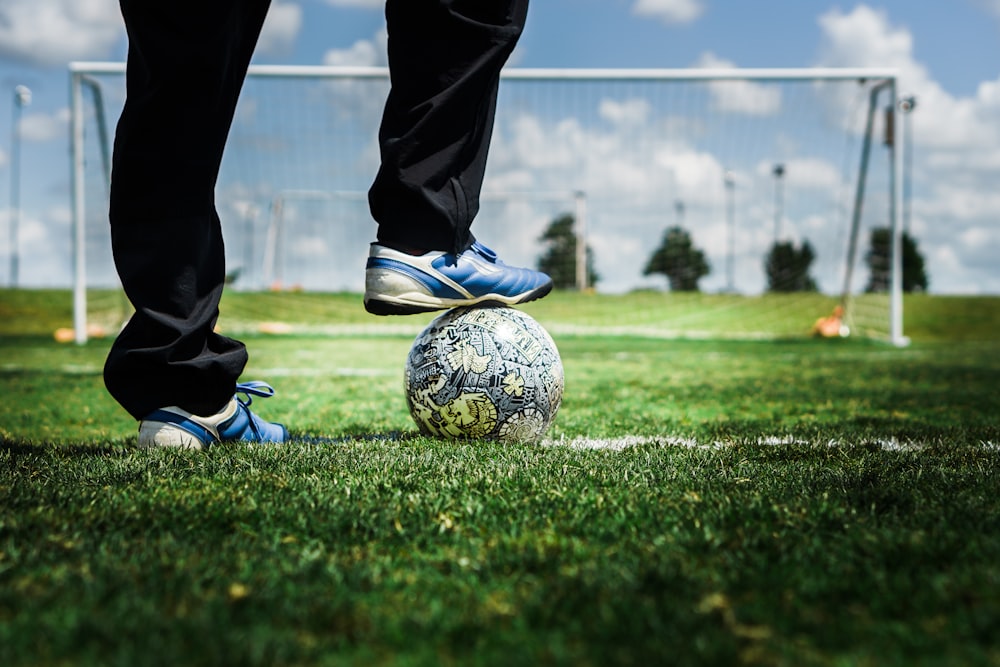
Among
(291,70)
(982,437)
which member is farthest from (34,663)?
(291,70)

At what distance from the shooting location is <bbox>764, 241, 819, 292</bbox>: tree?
1483 cm

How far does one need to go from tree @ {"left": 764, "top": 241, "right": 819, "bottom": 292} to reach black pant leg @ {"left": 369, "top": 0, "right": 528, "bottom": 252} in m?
13.4

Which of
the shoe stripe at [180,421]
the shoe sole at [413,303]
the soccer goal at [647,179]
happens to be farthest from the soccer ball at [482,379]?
the soccer goal at [647,179]

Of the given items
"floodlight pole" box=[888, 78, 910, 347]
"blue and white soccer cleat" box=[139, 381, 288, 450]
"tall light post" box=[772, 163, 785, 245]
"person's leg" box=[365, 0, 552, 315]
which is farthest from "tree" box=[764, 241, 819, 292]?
"blue and white soccer cleat" box=[139, 381, 288, 450]

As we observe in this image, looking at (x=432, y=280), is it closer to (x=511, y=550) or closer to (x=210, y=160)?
(x=210, y=160)

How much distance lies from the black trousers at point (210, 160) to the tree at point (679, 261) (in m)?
12.9

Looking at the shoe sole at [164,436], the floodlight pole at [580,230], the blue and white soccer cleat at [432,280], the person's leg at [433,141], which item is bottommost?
the shoe sole at [164,436]

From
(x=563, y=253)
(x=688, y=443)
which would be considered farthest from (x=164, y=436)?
(x=563, y=253)

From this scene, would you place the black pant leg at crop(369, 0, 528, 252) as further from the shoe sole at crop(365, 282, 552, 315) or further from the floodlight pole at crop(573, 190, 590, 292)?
the floodlight pole at crop(573, 190, 590, 292)

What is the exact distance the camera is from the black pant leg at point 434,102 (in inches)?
93.7

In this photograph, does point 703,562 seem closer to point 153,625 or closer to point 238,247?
point 153,625

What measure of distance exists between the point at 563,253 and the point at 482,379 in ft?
44.2

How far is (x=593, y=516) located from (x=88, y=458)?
151cm

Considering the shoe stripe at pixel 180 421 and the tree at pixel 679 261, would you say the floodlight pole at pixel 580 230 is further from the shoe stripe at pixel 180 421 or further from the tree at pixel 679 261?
the shoe stripe at pixel 180 421
